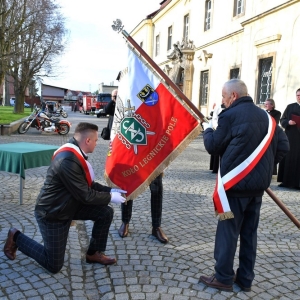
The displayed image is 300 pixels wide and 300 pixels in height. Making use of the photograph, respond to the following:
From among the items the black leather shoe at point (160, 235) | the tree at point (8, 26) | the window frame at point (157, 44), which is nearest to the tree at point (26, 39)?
the tree at point (8, 26)

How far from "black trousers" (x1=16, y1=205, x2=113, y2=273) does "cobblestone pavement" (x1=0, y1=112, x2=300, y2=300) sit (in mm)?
172

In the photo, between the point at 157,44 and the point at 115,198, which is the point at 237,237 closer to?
the point at 115,198

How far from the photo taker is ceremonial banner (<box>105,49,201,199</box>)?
3695 millimetres

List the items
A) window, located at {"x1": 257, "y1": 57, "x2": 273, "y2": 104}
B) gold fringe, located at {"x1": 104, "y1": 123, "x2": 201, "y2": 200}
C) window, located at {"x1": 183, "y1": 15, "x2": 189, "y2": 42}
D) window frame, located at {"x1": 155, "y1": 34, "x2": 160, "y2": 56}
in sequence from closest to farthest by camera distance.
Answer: gold fringe, located at {"x1": 104, "y1": 123, "x2": 201, "y2": 200}, window, located at {"x1": 257, "y1": 57, "x2": 273, "y2": 104}, window, located at {"x1": 183, "y1": 15, "x2": 189, "y2": 42}, window frame, located at {"x1": 155, "y1": 34, "x2": 160, "y2": 56}

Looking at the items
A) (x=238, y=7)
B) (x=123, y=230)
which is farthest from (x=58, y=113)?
(x=123, y=230)

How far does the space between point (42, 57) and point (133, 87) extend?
27.2 meters

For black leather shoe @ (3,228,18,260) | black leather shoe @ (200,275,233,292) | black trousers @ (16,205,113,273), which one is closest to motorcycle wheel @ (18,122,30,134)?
black leather shoe @ (3,228,18,260)

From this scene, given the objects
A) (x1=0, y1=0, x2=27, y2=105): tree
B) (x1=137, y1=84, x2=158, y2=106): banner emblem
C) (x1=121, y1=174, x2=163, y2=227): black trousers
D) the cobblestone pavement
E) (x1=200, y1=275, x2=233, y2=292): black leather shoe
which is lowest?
the cobblestone pavement

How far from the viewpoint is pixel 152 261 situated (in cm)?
361

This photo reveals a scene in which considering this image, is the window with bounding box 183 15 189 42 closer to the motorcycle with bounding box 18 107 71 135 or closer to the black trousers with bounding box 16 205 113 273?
the motorcycle with bounding box 18 107 71 135

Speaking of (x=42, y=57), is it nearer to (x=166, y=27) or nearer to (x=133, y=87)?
(x=166, y=27)

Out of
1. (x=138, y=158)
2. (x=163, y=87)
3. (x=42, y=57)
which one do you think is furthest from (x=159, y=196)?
(x=42, y=57)

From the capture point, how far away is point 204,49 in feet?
65.4

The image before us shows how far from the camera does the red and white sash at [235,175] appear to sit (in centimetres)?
275
